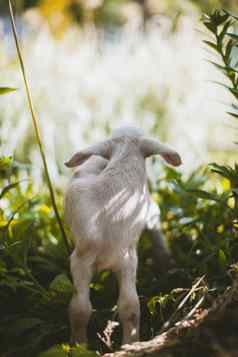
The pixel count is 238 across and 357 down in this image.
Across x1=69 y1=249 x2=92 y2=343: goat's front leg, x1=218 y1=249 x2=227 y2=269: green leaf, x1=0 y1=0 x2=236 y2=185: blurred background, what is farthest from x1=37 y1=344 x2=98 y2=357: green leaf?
x1=0 y1=0 x2=236 y2=185: blurred background

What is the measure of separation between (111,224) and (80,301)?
0.16m

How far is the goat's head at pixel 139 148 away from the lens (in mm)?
1116

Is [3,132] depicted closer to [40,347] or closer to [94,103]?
[40,347]

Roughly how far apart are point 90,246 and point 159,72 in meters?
2.62

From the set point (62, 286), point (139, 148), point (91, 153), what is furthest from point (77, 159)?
point (62, 286)

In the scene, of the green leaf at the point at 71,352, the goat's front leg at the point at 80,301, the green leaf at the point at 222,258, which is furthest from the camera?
the green leaf at the point at 222,258

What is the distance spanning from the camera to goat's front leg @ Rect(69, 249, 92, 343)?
95cm

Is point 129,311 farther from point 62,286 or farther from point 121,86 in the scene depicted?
point 121,86

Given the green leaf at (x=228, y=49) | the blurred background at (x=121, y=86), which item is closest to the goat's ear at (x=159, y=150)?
the green leaf at (x=228, y=49)

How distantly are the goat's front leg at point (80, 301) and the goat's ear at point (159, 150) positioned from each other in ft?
0.97

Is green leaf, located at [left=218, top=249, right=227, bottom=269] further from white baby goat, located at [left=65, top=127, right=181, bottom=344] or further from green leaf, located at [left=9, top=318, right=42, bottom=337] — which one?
green leaf, located at [left=9, top=318, right=42, bottom=337]

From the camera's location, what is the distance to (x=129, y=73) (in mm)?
3469

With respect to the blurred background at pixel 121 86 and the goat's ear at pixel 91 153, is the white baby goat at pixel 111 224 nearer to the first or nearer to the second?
the goat's ear at pixel 91 153

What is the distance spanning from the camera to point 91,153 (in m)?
1.13
